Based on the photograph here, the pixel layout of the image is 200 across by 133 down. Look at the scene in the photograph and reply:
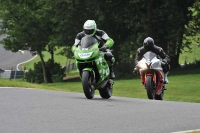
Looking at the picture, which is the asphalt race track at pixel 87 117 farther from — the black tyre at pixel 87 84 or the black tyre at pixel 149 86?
the black tyre at pixel 149 86

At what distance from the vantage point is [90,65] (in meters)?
14.3

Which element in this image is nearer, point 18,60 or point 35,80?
point 35,80

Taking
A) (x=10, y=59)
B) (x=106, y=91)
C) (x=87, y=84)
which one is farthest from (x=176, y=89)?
(x=10, y=59)

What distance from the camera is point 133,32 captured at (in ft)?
155

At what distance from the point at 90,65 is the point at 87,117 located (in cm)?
433

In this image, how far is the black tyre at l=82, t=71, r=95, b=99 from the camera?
13781mm

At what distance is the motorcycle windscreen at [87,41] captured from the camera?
14.3 meters

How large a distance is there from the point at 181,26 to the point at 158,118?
3484 cm

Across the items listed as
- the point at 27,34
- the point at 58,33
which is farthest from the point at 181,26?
the point at 27,34

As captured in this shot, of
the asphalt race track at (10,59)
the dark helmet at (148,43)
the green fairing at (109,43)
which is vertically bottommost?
the green fairing at (109,43)

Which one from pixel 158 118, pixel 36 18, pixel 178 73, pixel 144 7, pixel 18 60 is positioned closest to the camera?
pixel 158 118

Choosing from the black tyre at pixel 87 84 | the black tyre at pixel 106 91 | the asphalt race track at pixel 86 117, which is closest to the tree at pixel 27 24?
the black tyre at pixel 106 91

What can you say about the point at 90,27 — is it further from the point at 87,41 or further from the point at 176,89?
the point at 176,89

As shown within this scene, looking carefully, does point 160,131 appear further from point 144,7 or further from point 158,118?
point 144,7
